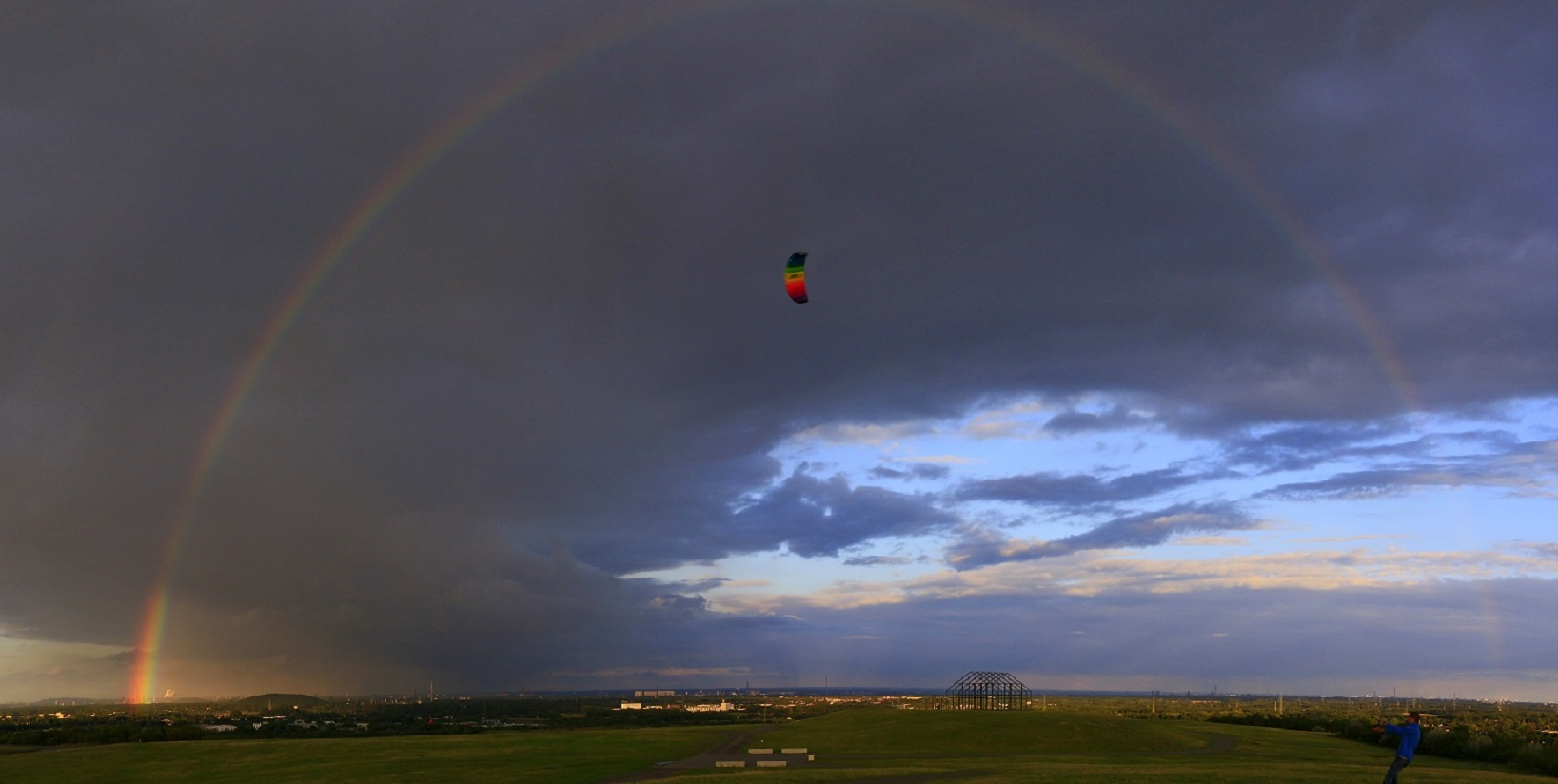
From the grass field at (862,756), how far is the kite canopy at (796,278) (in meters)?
24.3

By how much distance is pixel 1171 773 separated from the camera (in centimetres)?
4781

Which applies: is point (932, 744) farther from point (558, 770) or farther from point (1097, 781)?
point (1097, 781)

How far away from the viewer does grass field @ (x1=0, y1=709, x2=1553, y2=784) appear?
50062mm

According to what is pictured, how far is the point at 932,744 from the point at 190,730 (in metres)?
118

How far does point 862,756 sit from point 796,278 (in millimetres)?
36554

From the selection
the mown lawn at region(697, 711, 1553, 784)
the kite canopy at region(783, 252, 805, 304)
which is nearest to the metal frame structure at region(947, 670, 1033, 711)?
the mown lawn at region(697, 711, 1553, 784)

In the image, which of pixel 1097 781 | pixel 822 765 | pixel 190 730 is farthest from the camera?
pixel 190 730

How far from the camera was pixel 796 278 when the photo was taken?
2018 inches

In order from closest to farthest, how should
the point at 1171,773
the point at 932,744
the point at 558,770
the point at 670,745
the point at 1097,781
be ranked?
the point at 1097,781, the point at 1171,773, the point at 558,770, the point at 932,744, the point at 670,745

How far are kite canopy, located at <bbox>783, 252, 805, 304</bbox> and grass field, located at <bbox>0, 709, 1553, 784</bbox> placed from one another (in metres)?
24.3

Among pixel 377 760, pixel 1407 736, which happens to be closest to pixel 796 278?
pixel 1407 736

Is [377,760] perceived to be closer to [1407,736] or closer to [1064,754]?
[1064,754]

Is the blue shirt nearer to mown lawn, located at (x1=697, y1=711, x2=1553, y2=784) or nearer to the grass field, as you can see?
mown lawn, located at (x1=697, y1=711, x2=1553, y2=784)

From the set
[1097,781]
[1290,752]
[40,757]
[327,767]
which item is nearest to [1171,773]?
[1097,781]
